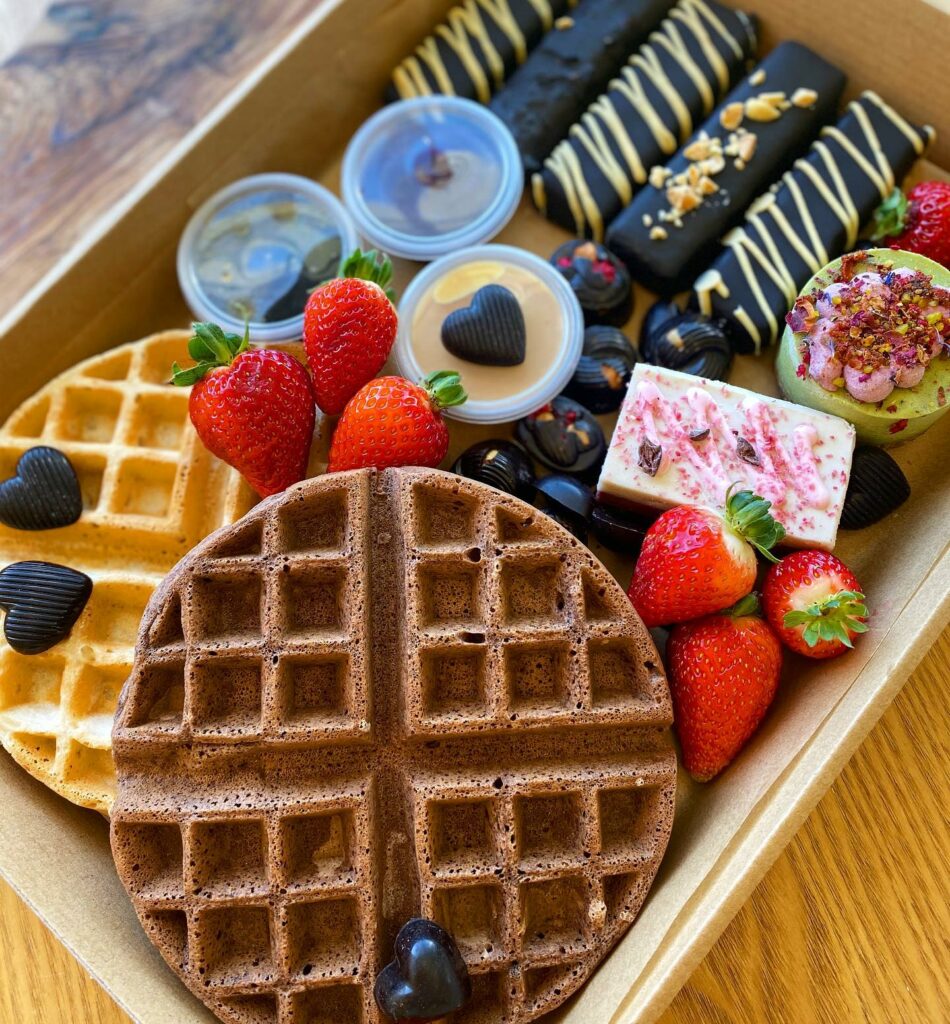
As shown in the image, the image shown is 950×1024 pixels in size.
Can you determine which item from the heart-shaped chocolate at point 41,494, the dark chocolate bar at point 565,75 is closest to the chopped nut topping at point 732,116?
the dark chocolate bar at point 565,75

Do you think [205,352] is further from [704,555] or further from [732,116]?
[732,116]

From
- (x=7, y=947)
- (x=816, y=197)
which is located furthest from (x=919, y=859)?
(x=7, y=947)

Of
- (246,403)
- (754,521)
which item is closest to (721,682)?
(754,521)

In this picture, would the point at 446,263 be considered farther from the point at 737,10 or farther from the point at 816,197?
the point at 737,10

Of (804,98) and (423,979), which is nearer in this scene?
(423,979)

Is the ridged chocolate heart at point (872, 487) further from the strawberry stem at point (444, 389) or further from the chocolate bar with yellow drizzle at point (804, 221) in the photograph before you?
the strawberry stem at point (444, 389)

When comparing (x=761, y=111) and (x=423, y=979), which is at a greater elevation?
(x=761, y=111)

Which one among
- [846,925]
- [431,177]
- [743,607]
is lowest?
[846,925]
